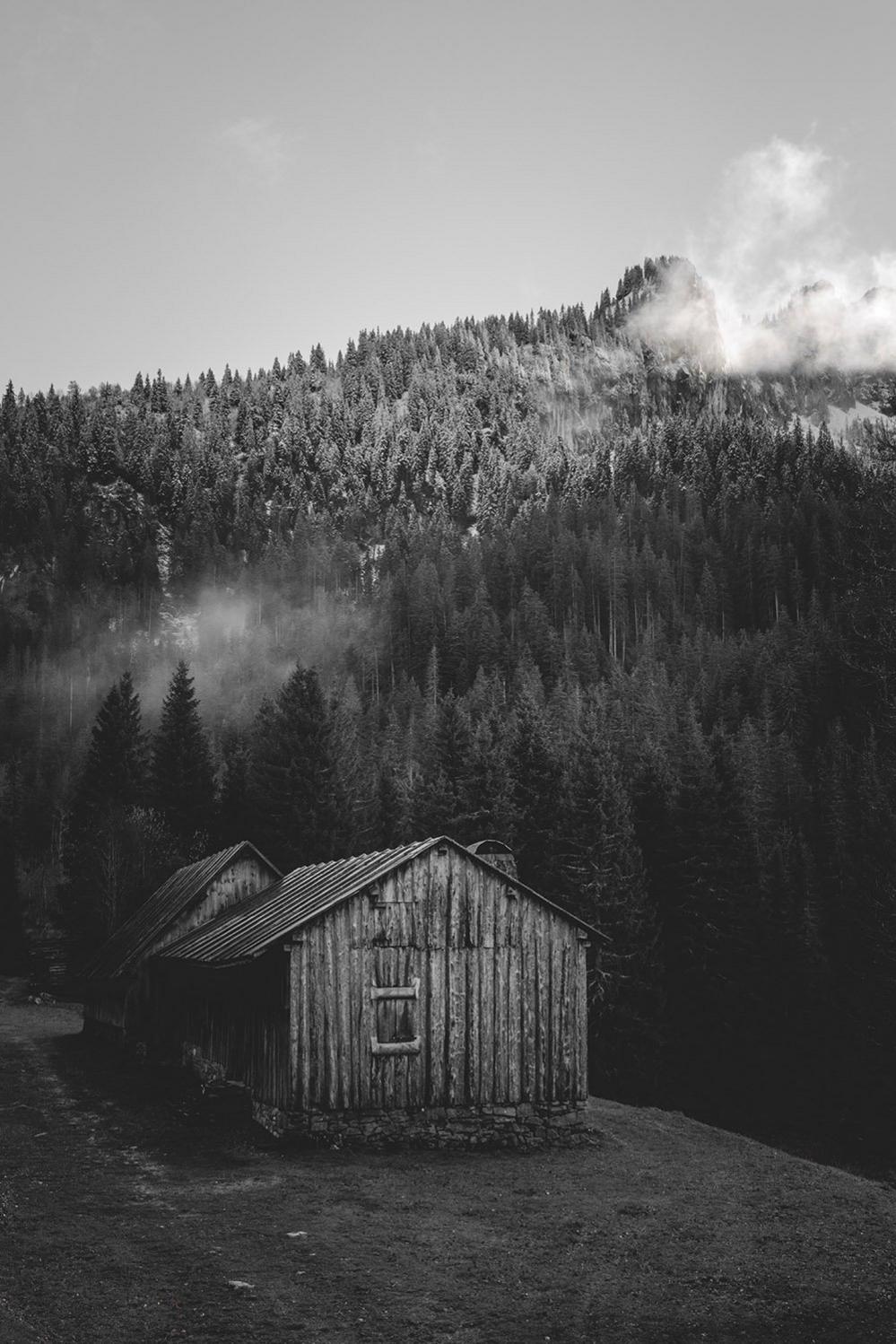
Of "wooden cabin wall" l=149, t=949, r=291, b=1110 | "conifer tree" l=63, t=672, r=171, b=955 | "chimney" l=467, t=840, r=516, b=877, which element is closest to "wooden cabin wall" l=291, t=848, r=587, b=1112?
"wooden cabin wall" l=149, t=949, r=291, b=1110

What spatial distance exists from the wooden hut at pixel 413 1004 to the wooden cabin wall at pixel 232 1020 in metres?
0.07

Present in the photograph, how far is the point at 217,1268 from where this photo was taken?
13.1m

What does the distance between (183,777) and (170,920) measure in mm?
31218

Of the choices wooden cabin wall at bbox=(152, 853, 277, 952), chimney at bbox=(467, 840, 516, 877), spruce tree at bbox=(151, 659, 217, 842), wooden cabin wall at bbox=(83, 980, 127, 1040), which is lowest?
wooden cabin wall at bbox=(83, 980, 127, 1040)

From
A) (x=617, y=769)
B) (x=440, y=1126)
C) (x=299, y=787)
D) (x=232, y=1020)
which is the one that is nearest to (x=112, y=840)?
(x=299, y=787)

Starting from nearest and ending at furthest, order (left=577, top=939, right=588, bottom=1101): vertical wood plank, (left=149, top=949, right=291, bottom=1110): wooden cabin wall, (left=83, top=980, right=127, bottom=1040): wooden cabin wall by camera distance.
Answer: (left=149, top=949, right=291, bottom=1110): wooden cabin wall
(left=577, top=939, right=588, bottom=1101): vertical wood plank
(left=83, top=980, right=127, bottom=1040): wooden cabin wall

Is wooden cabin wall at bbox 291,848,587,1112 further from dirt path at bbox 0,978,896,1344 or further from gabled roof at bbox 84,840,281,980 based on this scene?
gabled roof at bbox 84,840,281,980

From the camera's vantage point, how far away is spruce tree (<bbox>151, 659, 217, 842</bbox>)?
64.4 m

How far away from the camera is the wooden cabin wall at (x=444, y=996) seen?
909 inches

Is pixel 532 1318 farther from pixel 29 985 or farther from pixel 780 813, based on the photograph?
pixel 780 813

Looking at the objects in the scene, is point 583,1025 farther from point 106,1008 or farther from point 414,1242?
point 106,1008

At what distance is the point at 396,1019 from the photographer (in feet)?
78.4

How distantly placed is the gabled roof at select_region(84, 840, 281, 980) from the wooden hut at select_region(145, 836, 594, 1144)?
8958 millimetres

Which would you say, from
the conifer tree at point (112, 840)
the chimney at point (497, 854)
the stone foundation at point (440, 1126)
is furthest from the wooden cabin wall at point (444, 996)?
the conifer tree at point (112, 840)
